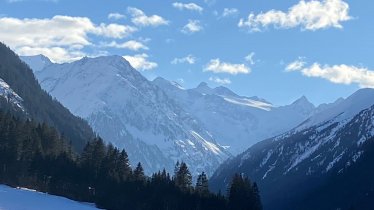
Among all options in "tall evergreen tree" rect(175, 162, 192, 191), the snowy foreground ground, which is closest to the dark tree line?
"tall evergreen tree" rect(175, 162, 192, 191)

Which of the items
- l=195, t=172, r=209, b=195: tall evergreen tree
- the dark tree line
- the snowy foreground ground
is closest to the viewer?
the snowy foreground ground

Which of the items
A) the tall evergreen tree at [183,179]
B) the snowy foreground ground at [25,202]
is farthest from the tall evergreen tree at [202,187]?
the snowy foreground ground at [25,202]

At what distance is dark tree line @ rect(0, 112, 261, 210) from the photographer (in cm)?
12200

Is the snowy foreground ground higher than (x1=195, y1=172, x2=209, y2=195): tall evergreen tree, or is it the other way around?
(x1=195, y1=172, x2=209, y2=195): tall evergreen tree

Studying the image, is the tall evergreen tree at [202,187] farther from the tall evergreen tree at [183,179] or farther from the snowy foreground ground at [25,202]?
the snowy foreground ground at [25,202]

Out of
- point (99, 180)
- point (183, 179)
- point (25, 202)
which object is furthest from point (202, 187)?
point (25, 202)

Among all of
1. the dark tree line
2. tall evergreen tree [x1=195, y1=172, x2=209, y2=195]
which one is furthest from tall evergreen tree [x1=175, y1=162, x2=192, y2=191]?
tall evergreen tree [x1=195, y1=172, x2=209, y2=195]

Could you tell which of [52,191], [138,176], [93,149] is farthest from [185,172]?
[52,191]

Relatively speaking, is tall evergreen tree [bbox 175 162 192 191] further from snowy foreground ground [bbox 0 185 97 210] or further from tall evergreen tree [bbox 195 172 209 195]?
snowy foreground ground [bbox 0 185 97 210]

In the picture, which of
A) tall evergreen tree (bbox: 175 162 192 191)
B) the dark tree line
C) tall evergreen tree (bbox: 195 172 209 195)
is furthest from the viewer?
tall evergreen tree (bbox: 175 162 192 191)

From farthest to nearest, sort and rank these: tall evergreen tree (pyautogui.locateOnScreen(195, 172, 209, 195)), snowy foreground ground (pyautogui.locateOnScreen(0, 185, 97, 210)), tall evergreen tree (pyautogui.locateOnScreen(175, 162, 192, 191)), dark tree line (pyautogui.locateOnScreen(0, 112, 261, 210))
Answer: tall evergreen tree (pyautogui.locateOnScreen(175, 162, 192, 191)), tall evergreen tree (pyautogui.locateOnScreen(195, 172, 209, 195)), dark tree line (pyautogui.locateOnScreen(0, 112, 261, 210)), snowy foreground ground (pyautogui.locateOnScreen(0, 185, 97, 210))

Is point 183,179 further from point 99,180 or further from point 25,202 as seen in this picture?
→ point 25,202

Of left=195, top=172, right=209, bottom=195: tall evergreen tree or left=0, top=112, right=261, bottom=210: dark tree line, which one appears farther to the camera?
left=195, top=172, right=209, bottom=195: tall evergreen tree

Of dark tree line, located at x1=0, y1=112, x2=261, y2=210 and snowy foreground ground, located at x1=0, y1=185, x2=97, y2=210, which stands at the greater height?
dark tree line, located at x1=0, y1=112, x2=261, y2=210
